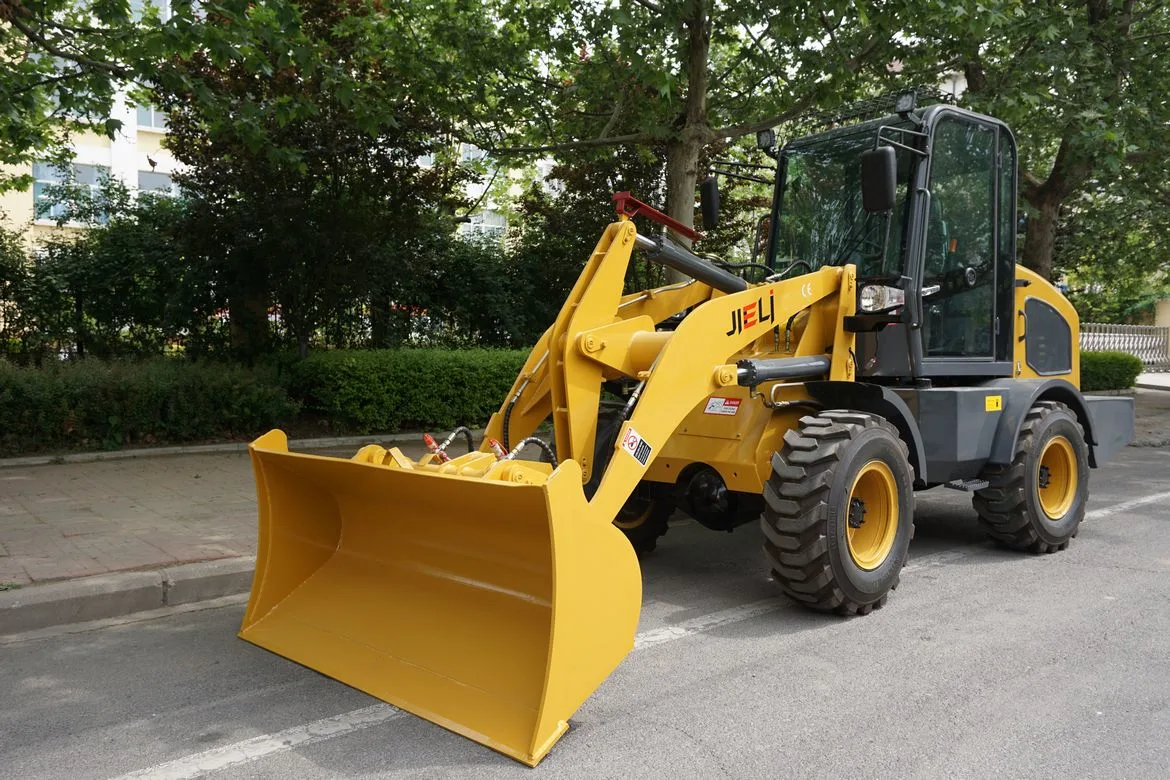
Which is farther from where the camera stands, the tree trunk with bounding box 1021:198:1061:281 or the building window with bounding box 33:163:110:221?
the tree trunk with bounding box 1021:198:1061:281

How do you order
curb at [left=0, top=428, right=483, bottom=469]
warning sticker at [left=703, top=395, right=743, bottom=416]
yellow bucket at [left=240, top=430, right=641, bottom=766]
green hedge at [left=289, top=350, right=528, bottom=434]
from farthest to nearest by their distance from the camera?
green hedge at [left=289, top=350, right=528, bottom=434] → curb at [left=0, top=428, right=483, bottom=469] → warning sticker at [left=703, top=395, right=743, bottom=416] → yellow bucket at [left=240, top=430, right=641, bottom=766]

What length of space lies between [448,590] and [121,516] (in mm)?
4016

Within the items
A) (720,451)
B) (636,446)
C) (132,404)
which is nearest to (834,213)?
(720,451)

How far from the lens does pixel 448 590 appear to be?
414 centimetres

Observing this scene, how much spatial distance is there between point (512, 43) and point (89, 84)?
180 inches

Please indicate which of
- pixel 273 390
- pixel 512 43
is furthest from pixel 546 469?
pixel 512 43

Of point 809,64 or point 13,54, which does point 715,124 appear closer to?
point 809,64

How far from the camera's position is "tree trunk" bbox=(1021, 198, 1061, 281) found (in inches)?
579

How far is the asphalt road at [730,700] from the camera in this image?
3330 millimetres

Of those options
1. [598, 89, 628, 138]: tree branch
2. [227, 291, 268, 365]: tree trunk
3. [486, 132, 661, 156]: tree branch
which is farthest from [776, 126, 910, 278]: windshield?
[227, 291, 268, 365]: tree trunk

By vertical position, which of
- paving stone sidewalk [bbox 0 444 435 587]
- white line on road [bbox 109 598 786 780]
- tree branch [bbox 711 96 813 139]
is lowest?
white line on road [bbox 109 598 786 780]

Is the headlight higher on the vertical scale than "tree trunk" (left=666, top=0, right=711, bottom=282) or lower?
lower

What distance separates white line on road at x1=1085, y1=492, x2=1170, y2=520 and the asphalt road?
248cm

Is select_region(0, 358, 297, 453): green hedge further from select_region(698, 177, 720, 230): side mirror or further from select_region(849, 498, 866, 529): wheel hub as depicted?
select_region(849, 498, 866, 529): wheel hub
